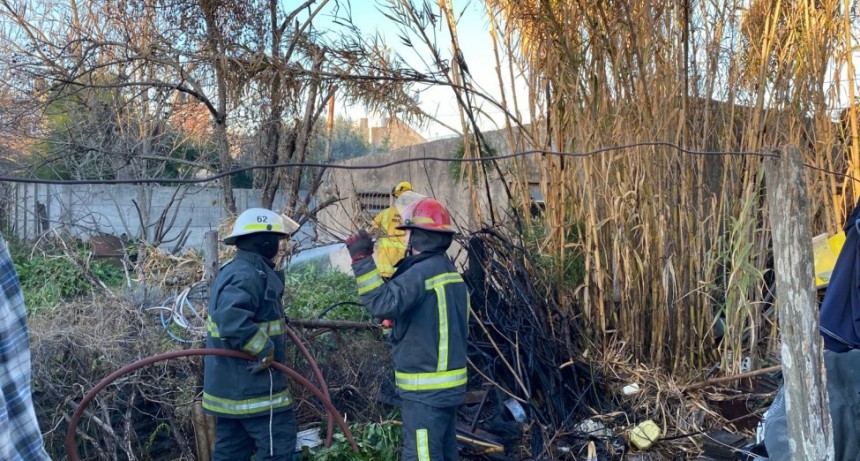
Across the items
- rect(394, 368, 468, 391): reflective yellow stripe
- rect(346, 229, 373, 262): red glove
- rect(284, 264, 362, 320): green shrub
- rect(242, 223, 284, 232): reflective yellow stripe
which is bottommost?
rect(394, 368, 468, 391): reflective yellow stripe

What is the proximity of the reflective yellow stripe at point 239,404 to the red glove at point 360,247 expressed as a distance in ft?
3.34

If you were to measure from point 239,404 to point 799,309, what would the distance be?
299 centimetres

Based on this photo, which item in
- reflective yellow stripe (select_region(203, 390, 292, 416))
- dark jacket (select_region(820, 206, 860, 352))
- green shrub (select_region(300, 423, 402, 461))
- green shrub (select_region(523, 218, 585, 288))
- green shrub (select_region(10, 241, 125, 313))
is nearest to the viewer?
dark jacket (select_region(820, 206, 860, 352))

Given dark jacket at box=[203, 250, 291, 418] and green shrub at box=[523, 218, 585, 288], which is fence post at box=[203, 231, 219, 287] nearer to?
dark jacket at box=[203, 250, 291, 418]

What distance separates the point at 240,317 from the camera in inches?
155

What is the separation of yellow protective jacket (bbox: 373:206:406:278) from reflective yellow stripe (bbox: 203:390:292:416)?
1738mm

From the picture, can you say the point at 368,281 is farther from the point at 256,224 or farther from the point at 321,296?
the point at 321,296

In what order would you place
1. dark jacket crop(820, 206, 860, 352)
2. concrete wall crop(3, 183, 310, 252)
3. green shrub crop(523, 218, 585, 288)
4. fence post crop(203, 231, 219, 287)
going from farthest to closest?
concrete wall crop(3, 183, 310, 252), green shrub crop(523, 218, 585, 288), fence post crop(203, 231, 219, 287), dark jacket crop(820, 206, 860, 352)

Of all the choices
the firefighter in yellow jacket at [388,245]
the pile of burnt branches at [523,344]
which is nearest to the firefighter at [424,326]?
the pile of burnt branches at [523,344]

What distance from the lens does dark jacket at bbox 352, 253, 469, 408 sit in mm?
3922

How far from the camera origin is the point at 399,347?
4.12 meters

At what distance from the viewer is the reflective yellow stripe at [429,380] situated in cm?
400

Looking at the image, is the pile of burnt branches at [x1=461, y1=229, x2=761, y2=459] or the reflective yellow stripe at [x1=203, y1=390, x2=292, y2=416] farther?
the pile of burnt branches at [x1=461, y1=229, x2=761, y2=459]

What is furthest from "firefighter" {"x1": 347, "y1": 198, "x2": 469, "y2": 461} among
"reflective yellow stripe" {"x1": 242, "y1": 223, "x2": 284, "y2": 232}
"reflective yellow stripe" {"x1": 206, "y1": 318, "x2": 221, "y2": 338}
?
"reflective yellow stripe" {"x1": 206, "y1": 318, "x2": 221, "y2": 338}
